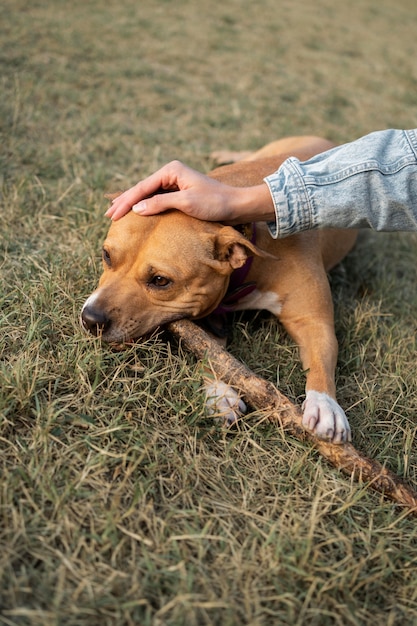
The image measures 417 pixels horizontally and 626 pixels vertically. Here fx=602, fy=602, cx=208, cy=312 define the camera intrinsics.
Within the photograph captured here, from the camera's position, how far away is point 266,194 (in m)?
3.42

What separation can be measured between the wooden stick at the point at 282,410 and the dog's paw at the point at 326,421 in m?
0.03

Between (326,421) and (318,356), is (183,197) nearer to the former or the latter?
(318,356)

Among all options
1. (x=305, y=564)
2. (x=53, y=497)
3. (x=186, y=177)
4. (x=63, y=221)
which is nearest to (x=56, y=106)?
(x=63, y=221)

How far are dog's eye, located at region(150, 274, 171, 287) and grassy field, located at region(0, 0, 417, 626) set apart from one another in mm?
326

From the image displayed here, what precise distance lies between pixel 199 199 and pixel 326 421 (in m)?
1.39

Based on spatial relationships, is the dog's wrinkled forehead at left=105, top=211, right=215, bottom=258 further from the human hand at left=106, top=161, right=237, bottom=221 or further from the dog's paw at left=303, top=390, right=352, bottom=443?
the dog's paw at left=303, top=390, right=352, bottom=443

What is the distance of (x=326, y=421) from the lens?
10.1 feet

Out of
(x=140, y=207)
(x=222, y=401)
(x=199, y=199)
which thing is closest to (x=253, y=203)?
(x=199, y=199)

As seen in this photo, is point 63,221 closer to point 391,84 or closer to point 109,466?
point 109,466

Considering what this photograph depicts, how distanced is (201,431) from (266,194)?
1372mm

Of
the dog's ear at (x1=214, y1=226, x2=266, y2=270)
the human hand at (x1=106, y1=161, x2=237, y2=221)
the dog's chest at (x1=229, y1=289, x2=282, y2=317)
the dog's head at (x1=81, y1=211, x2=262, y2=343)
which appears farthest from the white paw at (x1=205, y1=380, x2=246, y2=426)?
the human hand at (x1=106, y1=161, x2=237, y2=221)

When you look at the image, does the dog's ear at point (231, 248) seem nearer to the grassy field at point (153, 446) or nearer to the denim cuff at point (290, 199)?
the denim cuff at point (290, 199)

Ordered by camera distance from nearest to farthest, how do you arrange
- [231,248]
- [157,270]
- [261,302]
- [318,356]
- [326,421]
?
[326,421]
[157,270]
[231,248]
[318,356]
[261,302]

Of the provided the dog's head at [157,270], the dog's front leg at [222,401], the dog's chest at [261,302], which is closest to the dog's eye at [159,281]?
the dog's head at [157,270]
